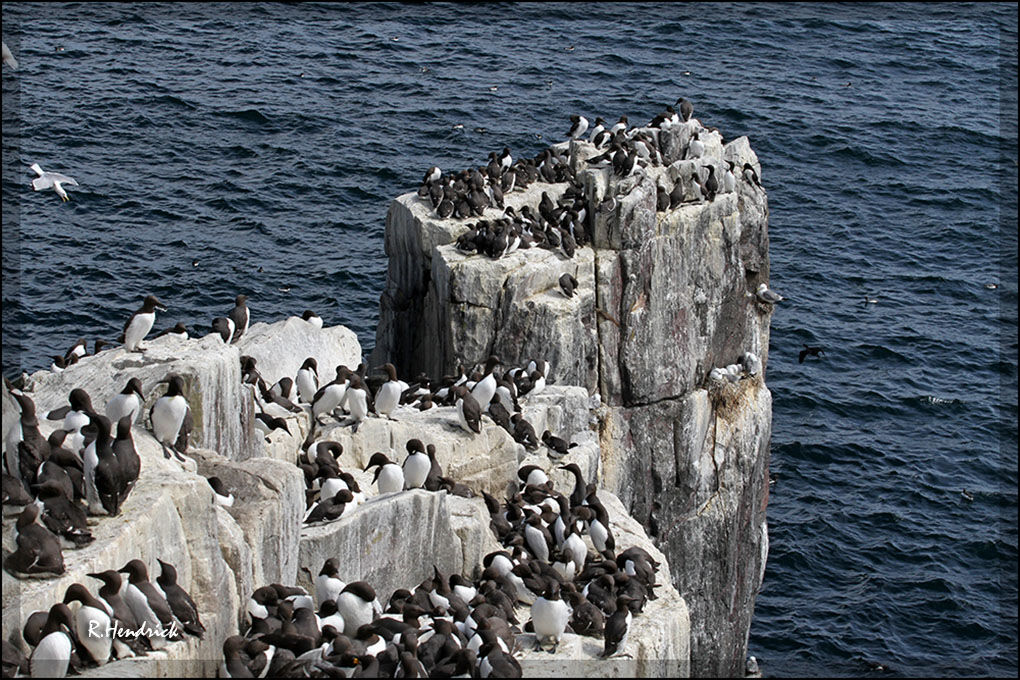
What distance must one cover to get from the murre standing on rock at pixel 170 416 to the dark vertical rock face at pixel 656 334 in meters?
9.86

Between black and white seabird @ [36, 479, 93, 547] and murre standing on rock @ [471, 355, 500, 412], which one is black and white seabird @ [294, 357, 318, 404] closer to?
murre standing on rock @ [471, 355, 500, 412]

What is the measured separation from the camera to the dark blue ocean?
3216 centimetres

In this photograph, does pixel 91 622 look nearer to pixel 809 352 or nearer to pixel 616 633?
pixel 616 633

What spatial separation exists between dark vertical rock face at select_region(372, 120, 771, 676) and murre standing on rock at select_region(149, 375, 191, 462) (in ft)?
32.3

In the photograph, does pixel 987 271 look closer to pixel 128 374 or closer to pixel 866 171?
pixel 866 171

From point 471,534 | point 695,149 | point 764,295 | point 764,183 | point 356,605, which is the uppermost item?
point 695,149

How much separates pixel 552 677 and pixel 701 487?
1331cm

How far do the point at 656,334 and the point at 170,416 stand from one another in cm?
1318

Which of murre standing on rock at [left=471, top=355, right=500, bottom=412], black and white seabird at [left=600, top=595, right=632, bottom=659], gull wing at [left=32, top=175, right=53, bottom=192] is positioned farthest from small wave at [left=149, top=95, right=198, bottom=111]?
black and white seabird at [left=600, top=595, right=632, bottom=659]

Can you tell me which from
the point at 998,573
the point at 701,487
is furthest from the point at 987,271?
the point at 701,487

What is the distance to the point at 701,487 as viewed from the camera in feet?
90.7

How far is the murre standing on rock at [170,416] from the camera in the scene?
49.4 feet

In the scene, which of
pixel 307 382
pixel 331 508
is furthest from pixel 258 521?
pixel 307 382

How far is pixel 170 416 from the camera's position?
15.1 metres
